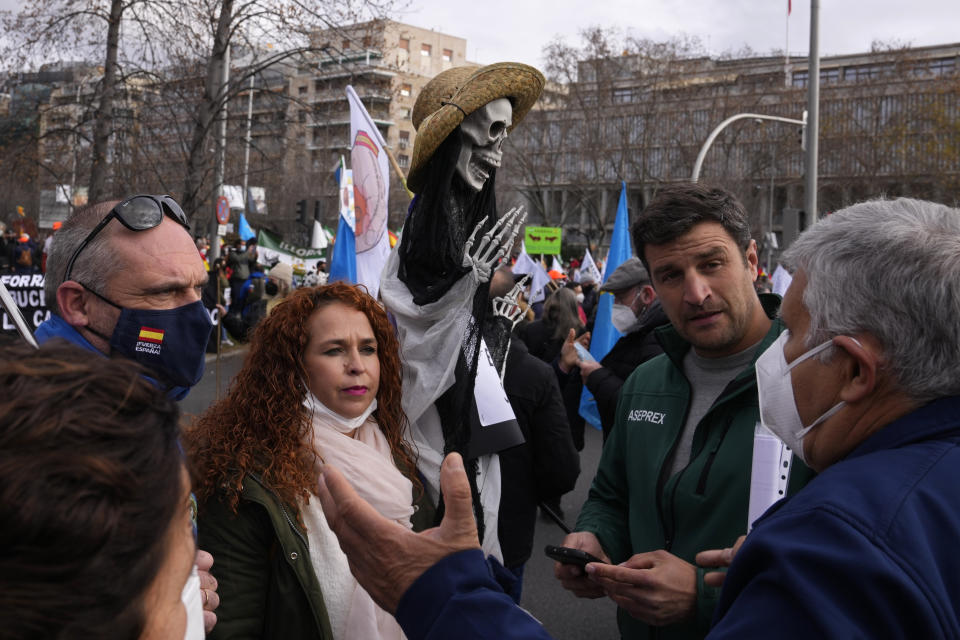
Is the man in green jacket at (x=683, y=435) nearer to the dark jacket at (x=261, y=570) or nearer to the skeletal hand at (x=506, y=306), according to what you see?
the skeletal hand at (x=506, y=306)

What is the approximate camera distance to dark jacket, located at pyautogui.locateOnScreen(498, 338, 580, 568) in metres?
4.02

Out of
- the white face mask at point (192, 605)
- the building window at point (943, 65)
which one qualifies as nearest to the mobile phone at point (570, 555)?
the white face mask at point (192, 605)

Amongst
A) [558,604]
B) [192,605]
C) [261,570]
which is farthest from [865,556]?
[558,604]

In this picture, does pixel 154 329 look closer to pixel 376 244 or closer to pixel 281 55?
pixel 376 244

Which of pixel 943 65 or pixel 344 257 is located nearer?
pixel 344 257

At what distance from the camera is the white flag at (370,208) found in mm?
4715

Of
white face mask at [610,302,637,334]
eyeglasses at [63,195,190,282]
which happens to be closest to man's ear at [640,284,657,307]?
white face mask at [610,302,637,334]

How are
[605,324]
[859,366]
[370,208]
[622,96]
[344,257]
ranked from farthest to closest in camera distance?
[622,96] < [605,324] < [344,257] < [370,208] < [859,366]

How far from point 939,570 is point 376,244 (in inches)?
152

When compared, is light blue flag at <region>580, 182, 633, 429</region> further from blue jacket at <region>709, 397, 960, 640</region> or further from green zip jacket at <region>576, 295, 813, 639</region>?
blue jacket at <region>709, 397, 960, 640</region>

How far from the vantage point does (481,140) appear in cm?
269

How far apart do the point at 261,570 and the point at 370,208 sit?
2.89 meters

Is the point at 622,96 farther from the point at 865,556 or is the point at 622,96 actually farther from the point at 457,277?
the point at 865,556

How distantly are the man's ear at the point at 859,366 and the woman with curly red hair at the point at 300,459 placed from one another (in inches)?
53.1
